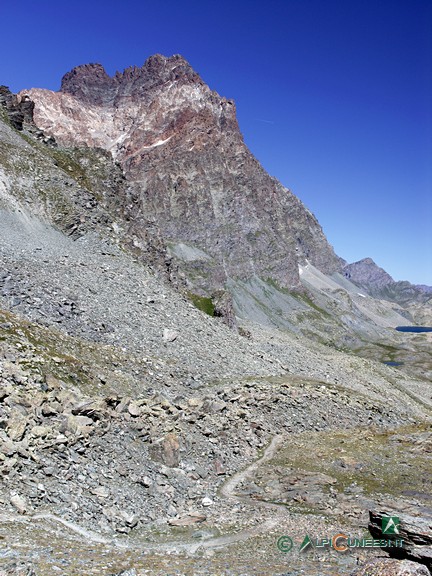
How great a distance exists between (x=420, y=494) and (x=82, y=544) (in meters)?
18.3

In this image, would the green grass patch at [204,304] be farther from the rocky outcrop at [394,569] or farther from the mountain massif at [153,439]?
the rocky outcrop at [394,569]

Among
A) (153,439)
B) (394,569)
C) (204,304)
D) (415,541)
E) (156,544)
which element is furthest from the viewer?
(204,304)

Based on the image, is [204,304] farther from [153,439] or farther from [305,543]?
[305,543]

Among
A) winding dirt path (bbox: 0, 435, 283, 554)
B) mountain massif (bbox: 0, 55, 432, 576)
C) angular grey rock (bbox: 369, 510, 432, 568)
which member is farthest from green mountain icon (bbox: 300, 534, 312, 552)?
angular grey rock (bbox: 369, 510, 432, 568)

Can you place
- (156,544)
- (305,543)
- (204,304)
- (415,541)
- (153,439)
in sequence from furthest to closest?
(204,304) < (153,439) < (305,543) < (156,544) < (415,541)

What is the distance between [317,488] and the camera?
80.8 feet

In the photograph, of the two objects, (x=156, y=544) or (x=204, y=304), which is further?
(x=204, y=304)

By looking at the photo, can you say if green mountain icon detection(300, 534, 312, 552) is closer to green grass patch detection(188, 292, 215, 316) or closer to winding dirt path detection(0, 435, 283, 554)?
winding dirt path detection(0, 435, 283, 554)

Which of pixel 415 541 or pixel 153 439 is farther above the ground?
pixel 415 541

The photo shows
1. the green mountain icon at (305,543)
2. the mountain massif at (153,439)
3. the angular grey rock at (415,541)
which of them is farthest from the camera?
the green mountain icon at (305,543)

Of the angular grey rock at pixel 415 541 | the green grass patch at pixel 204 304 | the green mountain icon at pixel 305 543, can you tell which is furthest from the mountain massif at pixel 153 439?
the green grass patch at pixel 204 304

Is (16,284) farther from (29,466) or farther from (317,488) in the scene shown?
(317,488)

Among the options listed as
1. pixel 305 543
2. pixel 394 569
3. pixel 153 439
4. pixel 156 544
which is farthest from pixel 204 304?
pixel 394 569

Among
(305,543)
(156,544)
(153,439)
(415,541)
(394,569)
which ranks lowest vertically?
(156,544)
